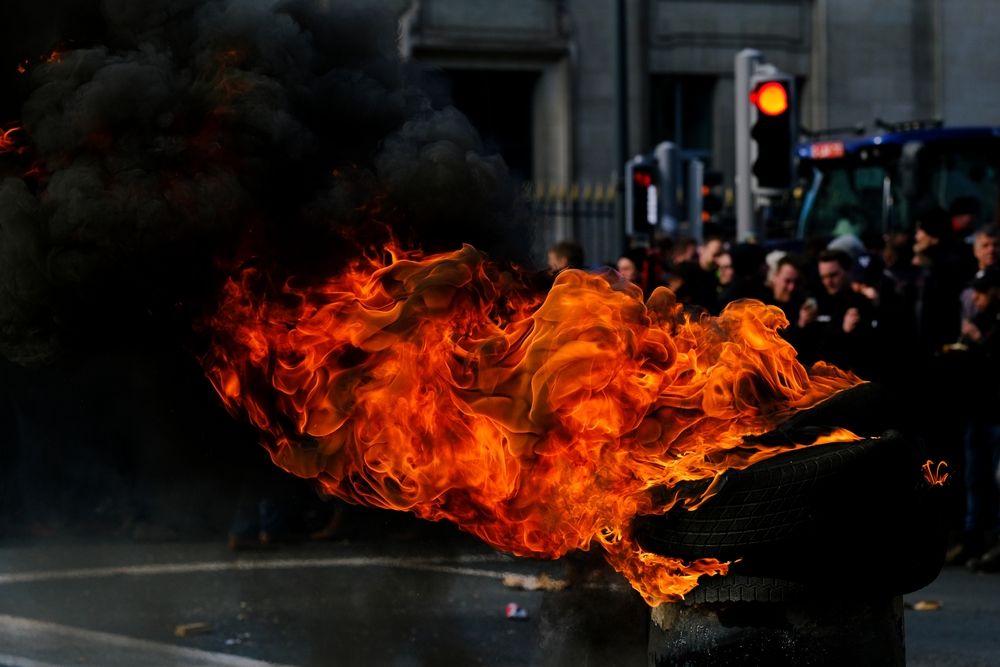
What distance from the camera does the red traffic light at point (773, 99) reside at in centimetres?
1260

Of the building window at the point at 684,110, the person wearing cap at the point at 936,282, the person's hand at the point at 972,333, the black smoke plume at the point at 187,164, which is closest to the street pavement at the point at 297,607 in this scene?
the person's hand at the point at 972,333

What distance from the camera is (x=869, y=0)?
1009 inches

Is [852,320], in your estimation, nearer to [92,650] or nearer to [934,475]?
[92,650]

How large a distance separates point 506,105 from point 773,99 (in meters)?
13.0

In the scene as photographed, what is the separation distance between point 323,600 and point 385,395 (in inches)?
141

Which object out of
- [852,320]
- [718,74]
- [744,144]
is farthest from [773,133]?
[718,74]

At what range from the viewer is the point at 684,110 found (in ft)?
84.8

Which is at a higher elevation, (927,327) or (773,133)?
(773,133)

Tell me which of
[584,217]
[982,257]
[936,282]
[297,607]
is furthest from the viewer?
[584,217]

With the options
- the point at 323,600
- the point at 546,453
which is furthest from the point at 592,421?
the point at 323,600

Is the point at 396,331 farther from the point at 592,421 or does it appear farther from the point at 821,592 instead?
the point at 821,592

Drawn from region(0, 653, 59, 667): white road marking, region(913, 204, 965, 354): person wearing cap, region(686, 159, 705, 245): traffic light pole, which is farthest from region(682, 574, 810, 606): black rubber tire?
region(686, 159, 705, 245): traffic light pole

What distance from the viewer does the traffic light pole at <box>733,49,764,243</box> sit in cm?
1302

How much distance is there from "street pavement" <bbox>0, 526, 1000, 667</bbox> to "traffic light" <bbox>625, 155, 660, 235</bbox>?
6.28 meters
